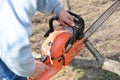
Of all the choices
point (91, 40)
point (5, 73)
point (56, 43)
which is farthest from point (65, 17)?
point (91, 40)

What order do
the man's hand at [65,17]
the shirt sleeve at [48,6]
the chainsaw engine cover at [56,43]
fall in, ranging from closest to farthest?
1. the shirt sleeve at [48,6]
2. the man's hand at [65,17]
3. the chainsaw engine cover at [56,43]

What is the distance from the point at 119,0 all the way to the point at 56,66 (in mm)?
1051

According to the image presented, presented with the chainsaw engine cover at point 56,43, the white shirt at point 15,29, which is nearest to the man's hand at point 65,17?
the chainsaw engine cover at point 56,43

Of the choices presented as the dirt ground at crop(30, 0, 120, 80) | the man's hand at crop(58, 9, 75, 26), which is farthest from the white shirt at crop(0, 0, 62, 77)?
the dirt ground at crop(30, 0, 120, 80)

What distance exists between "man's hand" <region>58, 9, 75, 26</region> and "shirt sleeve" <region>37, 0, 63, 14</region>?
0.12m

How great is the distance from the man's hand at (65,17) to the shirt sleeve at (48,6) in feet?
0.38

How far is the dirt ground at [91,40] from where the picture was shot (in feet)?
11.7

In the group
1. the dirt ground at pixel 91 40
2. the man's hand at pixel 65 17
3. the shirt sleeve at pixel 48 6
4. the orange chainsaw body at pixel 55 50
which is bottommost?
the dirt ground at pixel 91 40

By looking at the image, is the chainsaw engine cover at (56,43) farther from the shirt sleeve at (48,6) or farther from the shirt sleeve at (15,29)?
the shirt sleeve at (15,29)

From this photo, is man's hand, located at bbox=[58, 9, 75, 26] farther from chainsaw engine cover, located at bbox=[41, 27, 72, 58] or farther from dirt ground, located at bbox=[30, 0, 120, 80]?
dirt ground, located at bbox=[30, 0, 120, 80]

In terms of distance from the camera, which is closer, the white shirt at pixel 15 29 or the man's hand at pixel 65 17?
the white shirt at pixel 15 29

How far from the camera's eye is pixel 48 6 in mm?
2207

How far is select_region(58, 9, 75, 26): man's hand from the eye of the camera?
2.53 meters

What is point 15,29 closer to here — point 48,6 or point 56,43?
point 48,6
